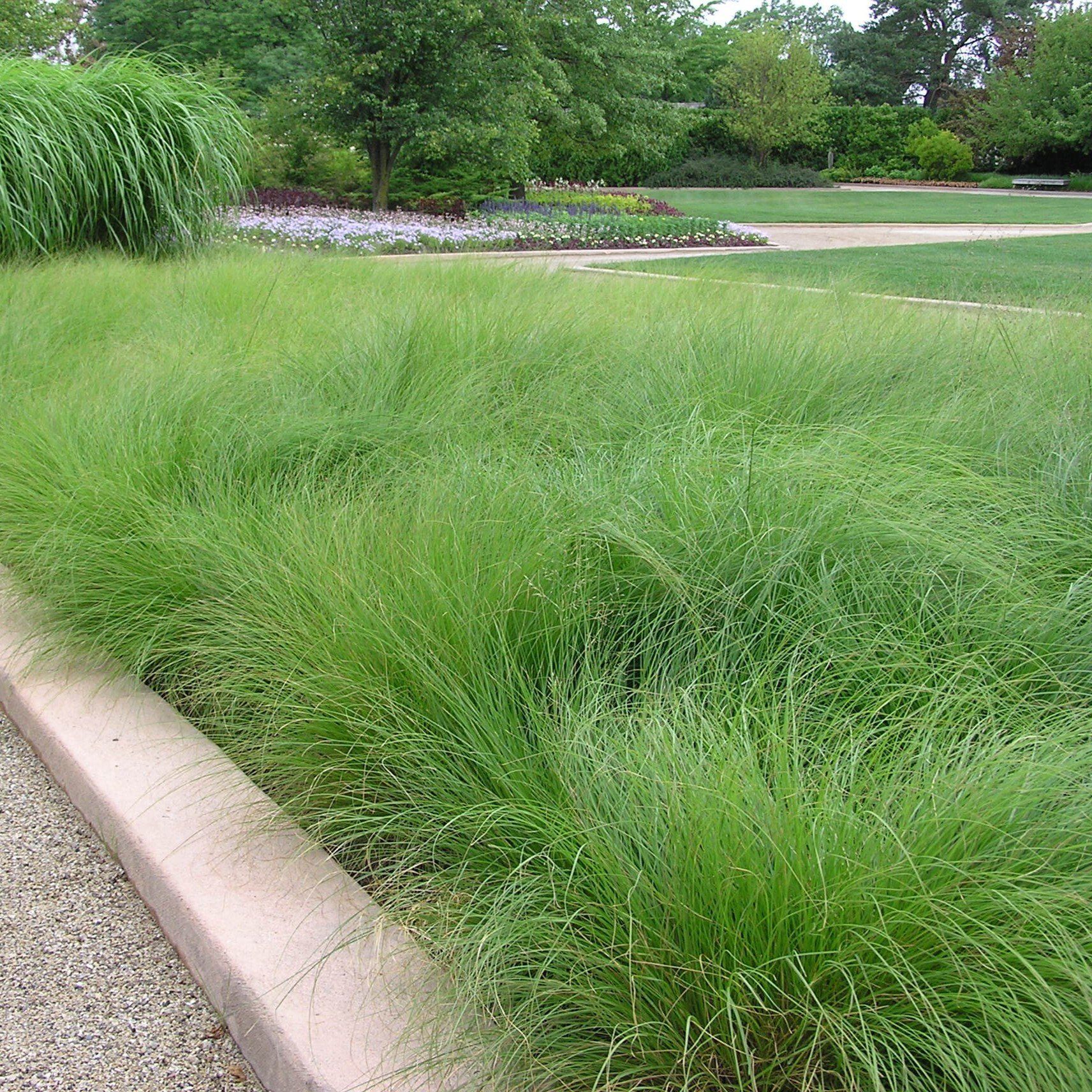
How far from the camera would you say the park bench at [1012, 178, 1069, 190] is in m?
37.9

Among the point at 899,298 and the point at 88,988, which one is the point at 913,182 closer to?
the point at 899,298

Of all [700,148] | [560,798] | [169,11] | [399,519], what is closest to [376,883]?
[560,798]

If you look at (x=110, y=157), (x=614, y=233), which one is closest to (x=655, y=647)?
(x=110, y=157)

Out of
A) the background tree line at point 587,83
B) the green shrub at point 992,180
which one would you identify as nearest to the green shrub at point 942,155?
the background tree line at point 587,83

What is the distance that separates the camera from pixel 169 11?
3494 centimetres

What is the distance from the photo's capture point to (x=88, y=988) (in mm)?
1901

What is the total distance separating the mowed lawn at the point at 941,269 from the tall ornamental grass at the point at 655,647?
2.00 metres

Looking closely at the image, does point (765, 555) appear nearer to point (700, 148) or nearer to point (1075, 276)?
point (1075, 276)

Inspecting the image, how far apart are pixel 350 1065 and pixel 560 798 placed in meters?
0.50

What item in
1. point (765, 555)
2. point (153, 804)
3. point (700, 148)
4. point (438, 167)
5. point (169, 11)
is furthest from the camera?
point (700, 148)

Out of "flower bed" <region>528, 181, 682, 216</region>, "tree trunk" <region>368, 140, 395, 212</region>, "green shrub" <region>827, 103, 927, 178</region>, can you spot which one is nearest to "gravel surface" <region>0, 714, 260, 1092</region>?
"tree trunk" <region>368, 140, 395, 212</region>

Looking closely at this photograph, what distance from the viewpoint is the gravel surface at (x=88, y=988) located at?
5.63 feet

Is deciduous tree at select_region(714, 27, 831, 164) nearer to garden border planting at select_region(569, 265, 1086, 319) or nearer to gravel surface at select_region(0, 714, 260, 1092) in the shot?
garden border planting at select_region(569, 265, 1086, 319)

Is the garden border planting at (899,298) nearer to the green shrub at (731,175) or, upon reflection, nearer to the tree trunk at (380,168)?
the tree trunk at (380,168)
